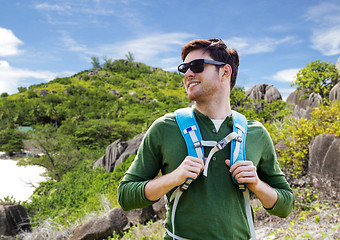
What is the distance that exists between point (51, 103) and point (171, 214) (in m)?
48.8

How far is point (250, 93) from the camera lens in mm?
20281

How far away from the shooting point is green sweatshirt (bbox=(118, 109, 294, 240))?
1.44 metres

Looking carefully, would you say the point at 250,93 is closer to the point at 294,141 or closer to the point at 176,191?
the point at 294,141

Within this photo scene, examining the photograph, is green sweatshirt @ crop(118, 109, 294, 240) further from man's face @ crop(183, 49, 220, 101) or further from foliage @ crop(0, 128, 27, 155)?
foliage @ crop(0, 128, 27, 155)

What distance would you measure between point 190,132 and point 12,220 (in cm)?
966

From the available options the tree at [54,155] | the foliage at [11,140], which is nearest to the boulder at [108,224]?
the tree at [54,155]

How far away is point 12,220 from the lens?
29.3 feet

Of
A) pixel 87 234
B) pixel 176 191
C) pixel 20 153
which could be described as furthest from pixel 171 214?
pixel 20 153

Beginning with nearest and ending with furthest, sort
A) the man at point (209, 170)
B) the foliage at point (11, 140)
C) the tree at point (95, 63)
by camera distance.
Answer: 1. the man at point (209, 170)
2. the foliage at point (11, 140)
3. the tree at point (95, 63)

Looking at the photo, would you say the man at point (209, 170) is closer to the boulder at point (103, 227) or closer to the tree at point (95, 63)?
the boulder at point (103, 227)

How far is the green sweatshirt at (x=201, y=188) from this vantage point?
144cm

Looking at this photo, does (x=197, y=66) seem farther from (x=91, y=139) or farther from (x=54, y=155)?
(x=91, y=139)

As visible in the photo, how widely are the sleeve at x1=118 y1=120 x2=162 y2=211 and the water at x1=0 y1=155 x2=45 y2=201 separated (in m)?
15.6

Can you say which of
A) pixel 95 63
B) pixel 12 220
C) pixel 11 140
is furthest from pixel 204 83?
pixel 95 63
